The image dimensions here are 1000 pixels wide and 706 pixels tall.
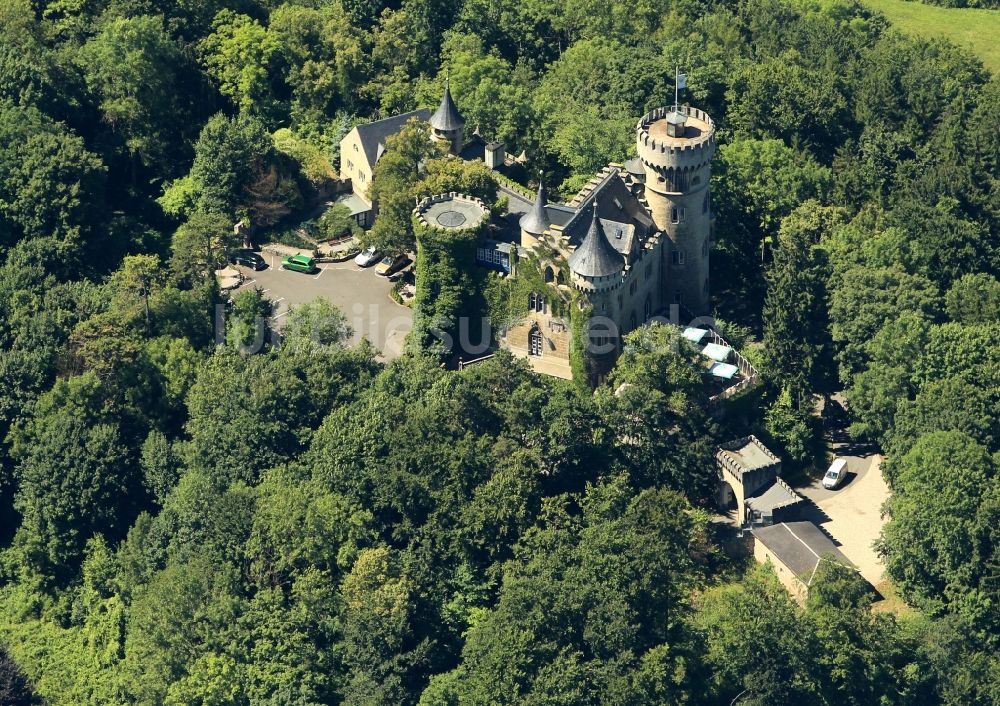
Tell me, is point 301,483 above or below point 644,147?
below

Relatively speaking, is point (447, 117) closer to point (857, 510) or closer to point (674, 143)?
point (674, 143)

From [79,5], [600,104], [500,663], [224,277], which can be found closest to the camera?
[500,663]

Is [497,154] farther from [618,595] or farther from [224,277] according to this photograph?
[618,595]

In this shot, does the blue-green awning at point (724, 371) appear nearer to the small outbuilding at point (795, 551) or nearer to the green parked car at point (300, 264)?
the small outbuilding at point (795, 551)

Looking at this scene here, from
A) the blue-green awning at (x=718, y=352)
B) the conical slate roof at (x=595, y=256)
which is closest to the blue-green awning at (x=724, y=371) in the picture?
the blue-green awning at (x=718, y=352)

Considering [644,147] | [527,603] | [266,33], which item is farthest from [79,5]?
[527,603]

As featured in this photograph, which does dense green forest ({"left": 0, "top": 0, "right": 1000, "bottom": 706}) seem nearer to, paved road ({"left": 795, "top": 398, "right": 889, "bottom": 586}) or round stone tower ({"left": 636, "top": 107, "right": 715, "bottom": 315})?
paved road ({"left": 795, "top": 398, "right": 889, "bottom": 586})

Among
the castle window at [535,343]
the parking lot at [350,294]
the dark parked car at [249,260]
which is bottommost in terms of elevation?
the dark parked car at [249,260]
